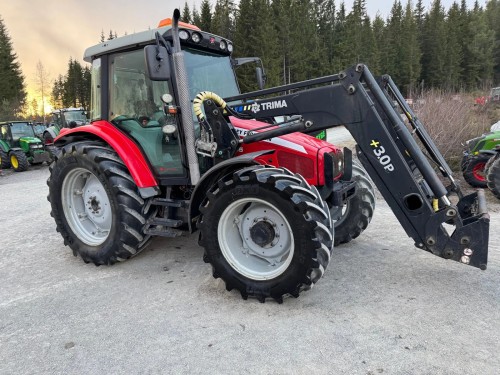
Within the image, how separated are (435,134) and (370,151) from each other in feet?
23.1

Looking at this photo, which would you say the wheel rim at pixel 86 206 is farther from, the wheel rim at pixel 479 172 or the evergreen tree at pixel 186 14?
the evergreen tree at pixel 186 14

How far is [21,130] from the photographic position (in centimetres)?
1544

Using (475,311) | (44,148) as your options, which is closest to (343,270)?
(475,311)

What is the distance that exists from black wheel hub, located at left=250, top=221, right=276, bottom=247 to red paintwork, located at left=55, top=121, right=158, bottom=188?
1367 millimetres

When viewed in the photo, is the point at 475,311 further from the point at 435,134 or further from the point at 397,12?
the point at 397,12

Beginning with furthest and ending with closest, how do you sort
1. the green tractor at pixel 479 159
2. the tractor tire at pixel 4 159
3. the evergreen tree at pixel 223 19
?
the evergreen tree at pixel 223 19 → the tractor tire at pixel 4 159 → the green tractor at pixel 479 159

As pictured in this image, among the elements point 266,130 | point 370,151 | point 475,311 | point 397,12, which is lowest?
point 475,311

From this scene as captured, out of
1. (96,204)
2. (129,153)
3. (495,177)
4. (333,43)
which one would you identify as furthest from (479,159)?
(333,43)

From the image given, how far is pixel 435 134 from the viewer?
30.0 ft

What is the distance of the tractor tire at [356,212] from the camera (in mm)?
4344

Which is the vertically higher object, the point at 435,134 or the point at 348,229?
the point at 435,134

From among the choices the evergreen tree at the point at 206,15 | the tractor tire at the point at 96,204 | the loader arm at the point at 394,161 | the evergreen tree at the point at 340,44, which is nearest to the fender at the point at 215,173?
the loader arm at the point at 394,161

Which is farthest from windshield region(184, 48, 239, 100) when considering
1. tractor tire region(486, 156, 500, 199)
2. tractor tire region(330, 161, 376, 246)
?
tractor tire region(486, 156, 500, 199)

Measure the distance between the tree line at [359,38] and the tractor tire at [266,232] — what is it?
1265 inches
